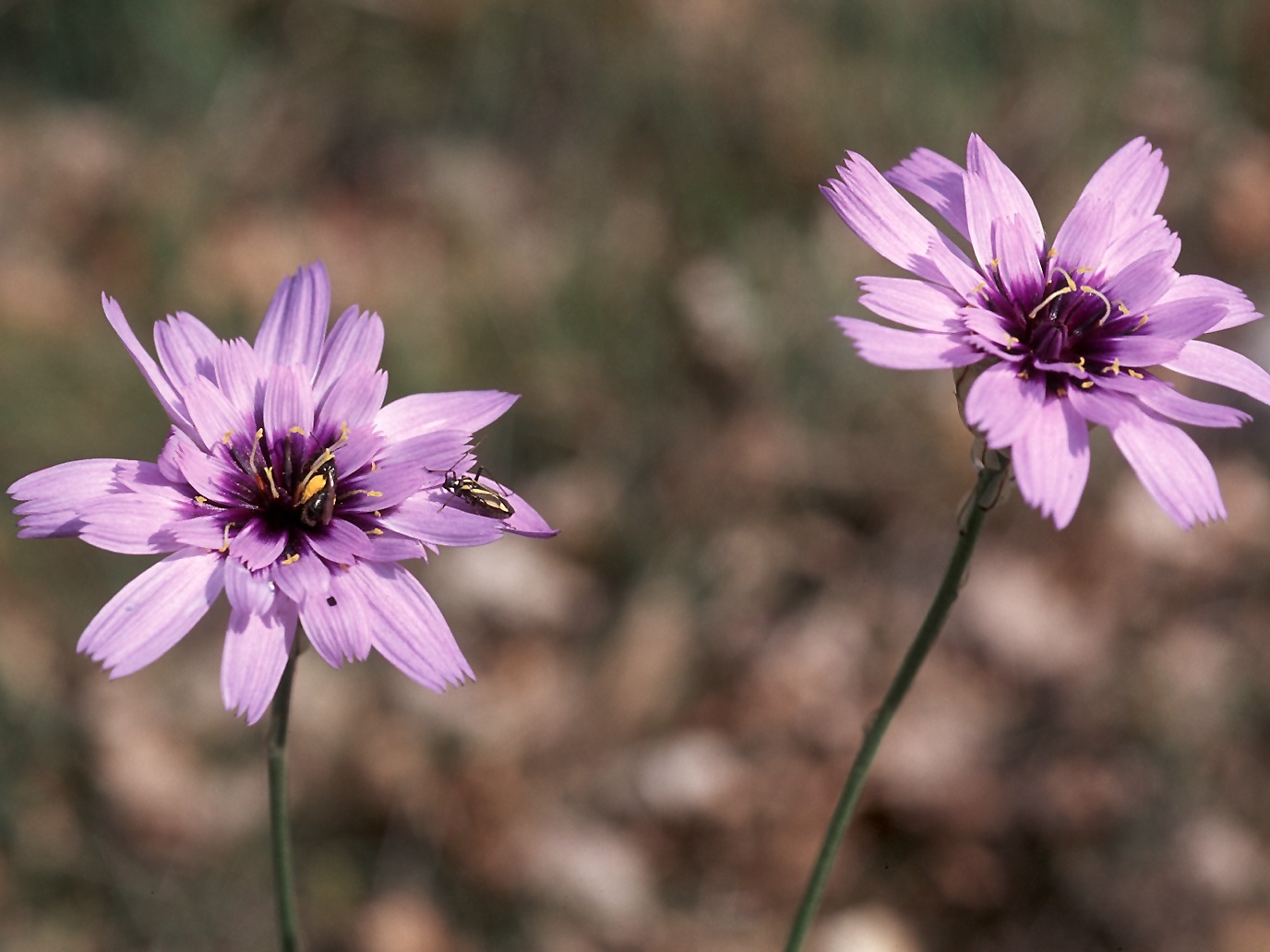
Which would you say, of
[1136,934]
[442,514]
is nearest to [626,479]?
[1136,934]

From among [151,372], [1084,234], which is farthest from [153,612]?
[1084,234]

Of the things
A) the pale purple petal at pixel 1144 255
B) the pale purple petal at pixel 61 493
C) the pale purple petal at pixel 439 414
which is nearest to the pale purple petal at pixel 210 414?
the pale purple petal at pixel 61 493

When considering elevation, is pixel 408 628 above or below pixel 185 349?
below

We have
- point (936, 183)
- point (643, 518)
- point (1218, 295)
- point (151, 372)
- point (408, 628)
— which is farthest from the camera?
point (643, 518)

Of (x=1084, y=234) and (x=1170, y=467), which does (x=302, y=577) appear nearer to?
(x=1170, y=467)

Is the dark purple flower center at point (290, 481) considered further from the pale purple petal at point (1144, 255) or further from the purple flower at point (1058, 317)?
the pale purple petal at point (1144, 255)

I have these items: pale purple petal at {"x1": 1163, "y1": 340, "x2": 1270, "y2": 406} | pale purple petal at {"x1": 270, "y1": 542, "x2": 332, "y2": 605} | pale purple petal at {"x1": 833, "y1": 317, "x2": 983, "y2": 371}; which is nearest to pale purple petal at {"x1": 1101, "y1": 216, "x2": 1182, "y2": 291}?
pale purple petal at {"x1": 1163, "y1": 340, "x2": 1270, "y2": 406}

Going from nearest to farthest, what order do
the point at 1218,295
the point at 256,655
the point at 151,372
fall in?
the point at 256,655, the point at 151,372, the point at 1218,295
